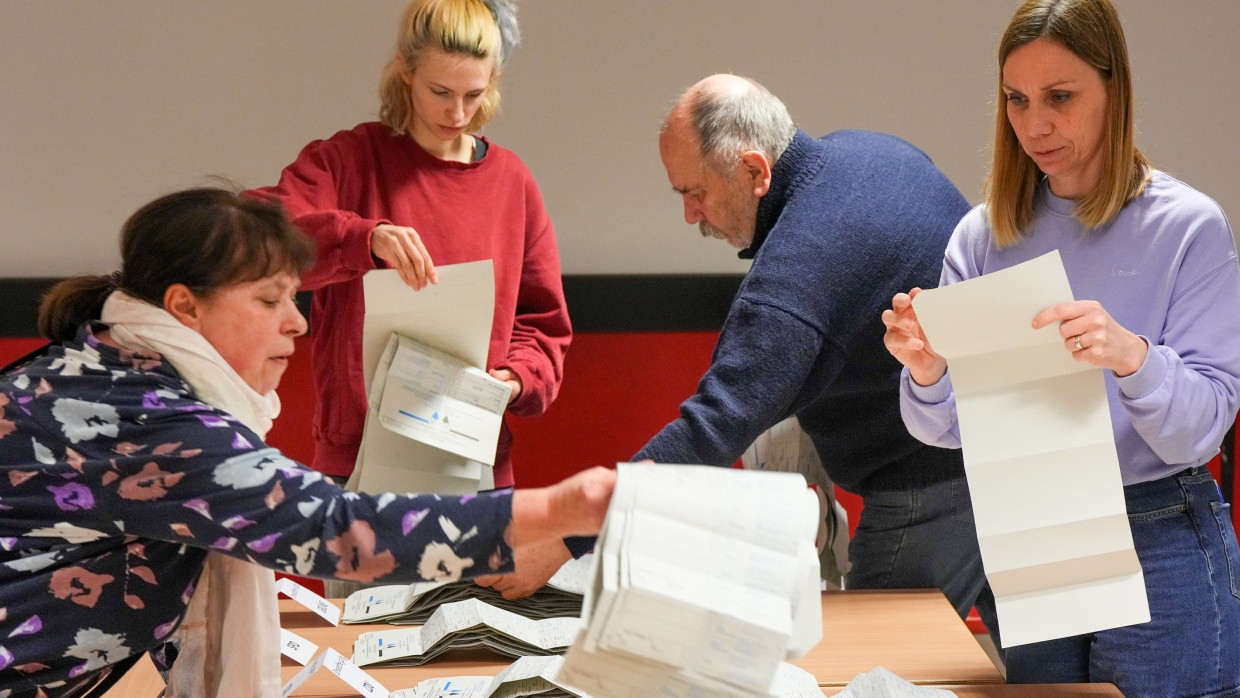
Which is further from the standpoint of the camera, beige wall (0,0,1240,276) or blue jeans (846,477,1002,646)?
beige wall (0,0,1240,276)

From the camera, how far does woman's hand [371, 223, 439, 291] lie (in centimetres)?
191

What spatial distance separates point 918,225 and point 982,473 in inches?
22.9

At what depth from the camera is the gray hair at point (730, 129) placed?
1.95 m

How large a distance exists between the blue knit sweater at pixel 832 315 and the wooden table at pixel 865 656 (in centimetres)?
23

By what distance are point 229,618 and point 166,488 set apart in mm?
317

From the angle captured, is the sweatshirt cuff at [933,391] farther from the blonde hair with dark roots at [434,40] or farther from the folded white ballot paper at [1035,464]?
the blonde hair with dark roots at [434,40]

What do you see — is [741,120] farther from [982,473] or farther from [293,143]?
[293,143]

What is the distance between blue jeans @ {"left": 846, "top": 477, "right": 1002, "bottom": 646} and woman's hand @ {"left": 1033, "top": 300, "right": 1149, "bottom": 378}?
1.99 feet

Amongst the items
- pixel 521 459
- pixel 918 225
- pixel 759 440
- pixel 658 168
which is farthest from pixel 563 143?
pixel 918 225

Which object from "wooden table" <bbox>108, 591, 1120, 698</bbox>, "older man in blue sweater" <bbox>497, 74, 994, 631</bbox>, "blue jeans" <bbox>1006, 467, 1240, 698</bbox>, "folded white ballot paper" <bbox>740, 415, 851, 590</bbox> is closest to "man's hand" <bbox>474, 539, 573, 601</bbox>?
"older man in blue sweater" <bbox>497, 74, 994, 631</bbox>

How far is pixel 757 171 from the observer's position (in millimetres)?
1954

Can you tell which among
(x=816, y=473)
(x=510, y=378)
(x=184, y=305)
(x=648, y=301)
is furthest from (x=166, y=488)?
(x=648, y=301)

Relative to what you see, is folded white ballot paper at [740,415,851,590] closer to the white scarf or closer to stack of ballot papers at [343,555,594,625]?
Answer: stack of ballot papers at [343,555,594,625]

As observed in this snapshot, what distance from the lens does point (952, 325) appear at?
1458mm
